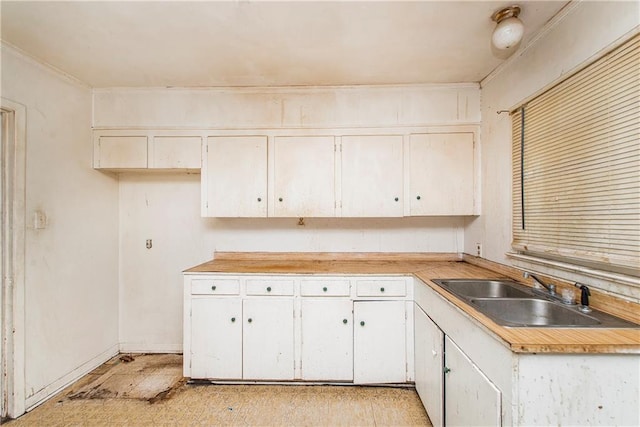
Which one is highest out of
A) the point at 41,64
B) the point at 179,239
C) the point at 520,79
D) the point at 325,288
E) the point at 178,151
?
the point at 41,64

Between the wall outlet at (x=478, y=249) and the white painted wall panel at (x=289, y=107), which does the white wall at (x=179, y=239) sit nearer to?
the wall outlet at (x=478, y=249)

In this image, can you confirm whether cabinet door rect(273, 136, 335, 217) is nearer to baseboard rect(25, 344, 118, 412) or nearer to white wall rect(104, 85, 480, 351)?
white wall rect(104, 85, 480, 351)

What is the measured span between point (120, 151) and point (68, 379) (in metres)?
1.91

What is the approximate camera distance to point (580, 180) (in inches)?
57.1

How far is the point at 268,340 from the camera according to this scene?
87.1 inches

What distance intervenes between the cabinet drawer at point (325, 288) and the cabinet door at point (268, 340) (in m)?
0.15

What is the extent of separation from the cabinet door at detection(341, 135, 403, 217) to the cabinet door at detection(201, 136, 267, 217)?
80 centimetres

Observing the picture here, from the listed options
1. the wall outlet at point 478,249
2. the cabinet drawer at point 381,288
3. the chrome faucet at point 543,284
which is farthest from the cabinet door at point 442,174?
the chrome faucet at point 543,284

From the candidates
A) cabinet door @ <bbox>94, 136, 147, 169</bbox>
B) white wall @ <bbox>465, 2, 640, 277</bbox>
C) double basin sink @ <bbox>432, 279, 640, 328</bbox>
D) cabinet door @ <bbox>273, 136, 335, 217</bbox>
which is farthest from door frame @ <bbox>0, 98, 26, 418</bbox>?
white wall @ <bbox>465, 2, 640, 277</bbox>

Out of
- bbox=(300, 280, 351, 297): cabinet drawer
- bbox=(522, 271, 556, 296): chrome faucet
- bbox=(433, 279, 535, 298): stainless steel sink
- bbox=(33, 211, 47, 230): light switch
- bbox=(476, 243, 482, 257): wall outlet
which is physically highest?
bbox=(33, 211, 47, 230): light switch

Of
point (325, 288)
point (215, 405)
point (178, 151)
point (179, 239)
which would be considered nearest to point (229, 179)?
point (178, 151)

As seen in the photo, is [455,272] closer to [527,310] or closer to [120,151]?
[527,310]

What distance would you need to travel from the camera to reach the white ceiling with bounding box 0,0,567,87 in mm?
1572

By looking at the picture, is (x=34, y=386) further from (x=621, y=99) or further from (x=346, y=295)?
(x=621, y=99)
